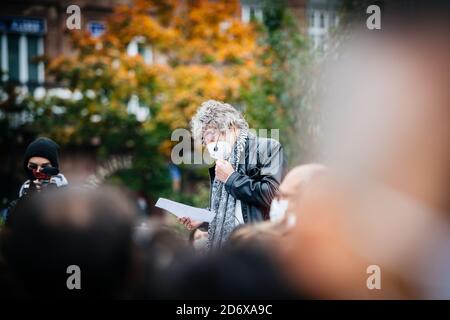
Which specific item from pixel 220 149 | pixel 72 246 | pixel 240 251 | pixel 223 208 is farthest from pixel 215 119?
pixel 72 246

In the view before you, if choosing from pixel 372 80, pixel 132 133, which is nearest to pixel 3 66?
pixel 132 133

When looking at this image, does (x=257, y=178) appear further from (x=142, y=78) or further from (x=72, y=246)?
(x=142, y=78)

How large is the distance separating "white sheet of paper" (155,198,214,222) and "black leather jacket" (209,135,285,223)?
220 millimetres

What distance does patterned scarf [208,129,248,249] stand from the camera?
3441 millimetres

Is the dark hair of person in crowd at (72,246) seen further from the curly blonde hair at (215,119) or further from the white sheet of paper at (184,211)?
the curly blonde hair at (215,119)

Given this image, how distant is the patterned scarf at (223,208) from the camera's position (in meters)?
3.44

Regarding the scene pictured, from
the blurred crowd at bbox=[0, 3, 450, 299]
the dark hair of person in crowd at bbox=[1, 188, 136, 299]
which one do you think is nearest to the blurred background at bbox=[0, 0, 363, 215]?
the blurred crowd at bbox=[0, 3, 450, 299]

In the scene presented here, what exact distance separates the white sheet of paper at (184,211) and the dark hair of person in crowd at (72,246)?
151cm

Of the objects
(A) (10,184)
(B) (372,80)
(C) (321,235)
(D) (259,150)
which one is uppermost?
(B) (372,80)

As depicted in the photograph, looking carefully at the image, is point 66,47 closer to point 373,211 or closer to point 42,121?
point 42,121

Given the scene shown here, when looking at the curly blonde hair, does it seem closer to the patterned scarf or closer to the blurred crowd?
the patterned scarf

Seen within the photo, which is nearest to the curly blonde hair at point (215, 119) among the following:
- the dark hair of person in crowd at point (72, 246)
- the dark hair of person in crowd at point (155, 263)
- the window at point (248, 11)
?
the dark hair of person in crowd at point (155, 263)

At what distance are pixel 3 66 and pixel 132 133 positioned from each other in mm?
4064
